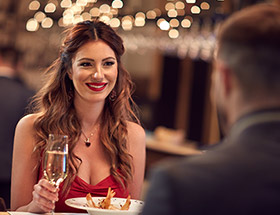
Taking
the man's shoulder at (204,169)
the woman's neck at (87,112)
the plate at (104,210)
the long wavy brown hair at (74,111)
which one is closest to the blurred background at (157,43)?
the long wavy brown hair at (74,111)

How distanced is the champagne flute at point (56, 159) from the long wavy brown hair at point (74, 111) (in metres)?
0.69

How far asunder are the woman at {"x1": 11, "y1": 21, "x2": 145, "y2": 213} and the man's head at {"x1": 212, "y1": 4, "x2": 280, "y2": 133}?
184 centimetres

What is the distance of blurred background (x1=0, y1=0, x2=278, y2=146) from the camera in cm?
598

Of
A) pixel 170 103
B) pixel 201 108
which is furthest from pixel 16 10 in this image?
pixel 201 108

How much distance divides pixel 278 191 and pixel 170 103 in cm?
929

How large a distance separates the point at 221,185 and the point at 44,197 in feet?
4.86

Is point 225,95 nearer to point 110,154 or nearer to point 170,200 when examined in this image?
point 170,200

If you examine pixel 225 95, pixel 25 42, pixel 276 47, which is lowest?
pixel 225 95

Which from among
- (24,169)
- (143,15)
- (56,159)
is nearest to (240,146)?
(56,159)

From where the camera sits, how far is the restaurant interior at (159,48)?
601cm

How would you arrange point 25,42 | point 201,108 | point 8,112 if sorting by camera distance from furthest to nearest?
point 25,42 → point 201,108 → point 8,112

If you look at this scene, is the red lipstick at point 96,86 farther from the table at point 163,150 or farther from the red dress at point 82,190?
the table at point 163,150

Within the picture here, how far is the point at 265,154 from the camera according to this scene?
1317 mm

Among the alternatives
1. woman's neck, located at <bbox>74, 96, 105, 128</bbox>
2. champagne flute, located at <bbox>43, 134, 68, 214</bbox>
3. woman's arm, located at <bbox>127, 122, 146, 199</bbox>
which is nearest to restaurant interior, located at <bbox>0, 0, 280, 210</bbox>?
woman's neck, located at <bbox>74, 96, 105, 128</bbox>
